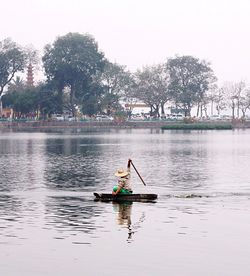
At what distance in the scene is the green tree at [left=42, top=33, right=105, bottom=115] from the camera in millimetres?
147750

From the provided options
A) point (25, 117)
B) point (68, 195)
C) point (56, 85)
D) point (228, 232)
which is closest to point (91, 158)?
point (68, 195)

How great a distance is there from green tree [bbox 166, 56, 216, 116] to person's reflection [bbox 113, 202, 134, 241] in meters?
132

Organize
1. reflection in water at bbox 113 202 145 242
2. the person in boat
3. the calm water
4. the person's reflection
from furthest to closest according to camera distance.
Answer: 1. the person in boat
2. the person's reflection
3. reflection in water at bbox 113 202 145 242
4. the calm water

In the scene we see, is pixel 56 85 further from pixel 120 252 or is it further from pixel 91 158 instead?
pixel 120 252

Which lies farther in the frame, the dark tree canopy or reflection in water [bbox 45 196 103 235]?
the dark tree canopy

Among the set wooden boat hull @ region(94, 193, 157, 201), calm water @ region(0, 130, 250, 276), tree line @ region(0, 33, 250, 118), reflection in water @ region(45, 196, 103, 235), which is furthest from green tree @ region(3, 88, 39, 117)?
wooden boat hull @ region(94, 193, 157, 201)

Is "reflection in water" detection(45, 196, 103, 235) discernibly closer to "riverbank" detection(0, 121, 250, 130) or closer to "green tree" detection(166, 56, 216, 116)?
"riverbank" detection(0, 121, 250, 130)

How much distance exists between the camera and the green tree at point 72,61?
5817 inches

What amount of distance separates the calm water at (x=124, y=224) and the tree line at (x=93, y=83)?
313 ft

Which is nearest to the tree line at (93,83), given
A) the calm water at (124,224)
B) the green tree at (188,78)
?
the green tree at (188,78)

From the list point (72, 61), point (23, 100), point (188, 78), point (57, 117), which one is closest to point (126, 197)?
point (72, 61)

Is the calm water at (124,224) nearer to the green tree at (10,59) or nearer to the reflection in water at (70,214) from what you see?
the reflection in water at (70,214)

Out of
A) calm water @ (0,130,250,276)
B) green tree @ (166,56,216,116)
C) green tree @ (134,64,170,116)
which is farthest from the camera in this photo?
green tree @ (134,64,170,116)

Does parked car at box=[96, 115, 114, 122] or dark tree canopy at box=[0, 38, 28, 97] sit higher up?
dark tree canopy at box=[0, 38, 28, 97]
